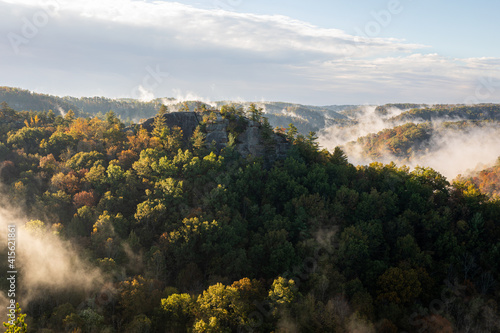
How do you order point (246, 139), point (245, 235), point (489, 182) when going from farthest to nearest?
1. point (489, 182)
2. point (246, 139)
3. point (245, 235)

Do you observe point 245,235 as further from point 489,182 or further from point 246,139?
point 489,182

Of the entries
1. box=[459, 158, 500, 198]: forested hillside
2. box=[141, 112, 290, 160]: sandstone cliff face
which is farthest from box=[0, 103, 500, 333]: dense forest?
box=[459, 158, 500, 198]: forested hillside

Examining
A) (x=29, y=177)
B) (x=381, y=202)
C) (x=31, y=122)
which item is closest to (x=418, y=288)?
(x=381, y=202)

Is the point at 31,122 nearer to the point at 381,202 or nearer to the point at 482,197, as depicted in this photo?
the point at 381,202

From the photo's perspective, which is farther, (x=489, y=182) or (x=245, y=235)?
(x=489, y=182)

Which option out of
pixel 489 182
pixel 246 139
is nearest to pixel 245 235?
pixel 246 139

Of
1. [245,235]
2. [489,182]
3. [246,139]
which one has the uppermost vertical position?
[246,139]

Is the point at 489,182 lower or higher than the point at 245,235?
higher

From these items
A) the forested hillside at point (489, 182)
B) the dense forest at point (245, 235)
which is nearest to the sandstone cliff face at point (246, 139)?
the dense forest at point (245, 235)
